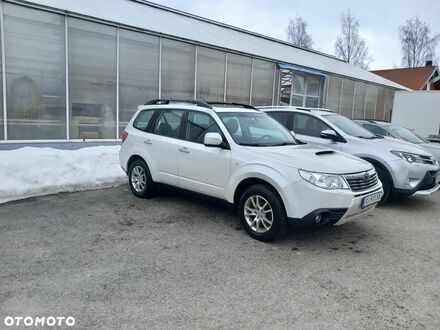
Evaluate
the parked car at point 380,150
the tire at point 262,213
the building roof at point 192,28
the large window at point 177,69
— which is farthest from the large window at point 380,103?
the tire at point 262,213

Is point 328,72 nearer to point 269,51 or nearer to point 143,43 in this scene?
point 269,51

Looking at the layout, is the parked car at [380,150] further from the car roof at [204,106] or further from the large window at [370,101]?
the large window at [370,101]

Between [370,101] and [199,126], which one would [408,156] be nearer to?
[199,126]

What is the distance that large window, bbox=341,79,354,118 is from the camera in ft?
62.1

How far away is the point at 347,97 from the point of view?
19.2 metres

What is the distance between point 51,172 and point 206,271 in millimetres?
4855

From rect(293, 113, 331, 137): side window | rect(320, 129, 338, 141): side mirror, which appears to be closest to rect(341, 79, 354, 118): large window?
rect(293, 113, 331, 137): side window

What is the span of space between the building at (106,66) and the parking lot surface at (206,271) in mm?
3988

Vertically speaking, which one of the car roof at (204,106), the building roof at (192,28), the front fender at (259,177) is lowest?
the front fender at (259,177)

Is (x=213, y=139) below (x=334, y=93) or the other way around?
below

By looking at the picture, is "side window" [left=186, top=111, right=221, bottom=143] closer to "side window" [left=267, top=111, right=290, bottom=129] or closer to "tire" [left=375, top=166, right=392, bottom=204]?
"side window" [left=267, top=111, right=290, bottom=129]

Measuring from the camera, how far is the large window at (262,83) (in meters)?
14.5

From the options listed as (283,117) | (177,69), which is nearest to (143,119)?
(283,117)

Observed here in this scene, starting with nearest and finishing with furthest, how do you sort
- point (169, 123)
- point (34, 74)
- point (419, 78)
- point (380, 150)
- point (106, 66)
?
point (169, 123)
point (380, 150)
point (34, 74)
point (106, 66)
point (419, 78)
